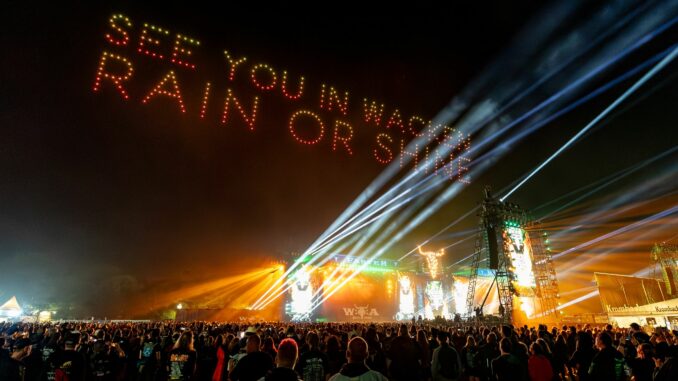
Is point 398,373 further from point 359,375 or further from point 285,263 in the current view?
point 285,263

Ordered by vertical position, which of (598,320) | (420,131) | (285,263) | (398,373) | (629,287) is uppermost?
(285,263)

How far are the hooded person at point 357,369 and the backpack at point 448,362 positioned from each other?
397 cm

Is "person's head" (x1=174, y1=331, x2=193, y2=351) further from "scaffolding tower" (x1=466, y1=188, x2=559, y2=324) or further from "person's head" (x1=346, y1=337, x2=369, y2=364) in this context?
"scaffolding tower" (x1=466, y1=188, x2=559, y2=324)

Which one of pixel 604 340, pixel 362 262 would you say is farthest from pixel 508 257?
pixel 362 262

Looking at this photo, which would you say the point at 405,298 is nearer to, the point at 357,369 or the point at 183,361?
the point at 183,361

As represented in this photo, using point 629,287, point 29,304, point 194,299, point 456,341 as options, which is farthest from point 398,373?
point 29,304

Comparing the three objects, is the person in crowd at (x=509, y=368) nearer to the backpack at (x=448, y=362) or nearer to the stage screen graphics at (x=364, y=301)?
the backpack at (x=448, y=362)

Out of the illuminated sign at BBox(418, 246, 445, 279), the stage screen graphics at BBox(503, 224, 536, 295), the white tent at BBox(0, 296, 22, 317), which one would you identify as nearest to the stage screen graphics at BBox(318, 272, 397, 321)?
the illuminated sign at BBox(418, 246, 445, 279)

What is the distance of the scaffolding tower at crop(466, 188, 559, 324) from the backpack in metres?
21.6

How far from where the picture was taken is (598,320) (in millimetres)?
29016

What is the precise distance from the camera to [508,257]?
28516 mm

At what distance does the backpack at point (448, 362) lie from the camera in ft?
21.0

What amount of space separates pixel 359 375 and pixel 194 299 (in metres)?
77.3

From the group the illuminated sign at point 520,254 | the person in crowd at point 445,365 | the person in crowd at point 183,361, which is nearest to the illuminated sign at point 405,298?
the illuminated sign at point 520,254
